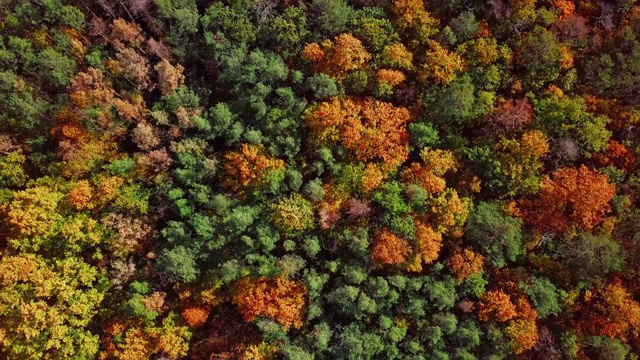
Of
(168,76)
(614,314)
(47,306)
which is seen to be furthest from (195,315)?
(614,314)

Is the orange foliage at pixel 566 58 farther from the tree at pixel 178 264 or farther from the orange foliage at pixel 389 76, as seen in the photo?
the tree at pixel 178 264

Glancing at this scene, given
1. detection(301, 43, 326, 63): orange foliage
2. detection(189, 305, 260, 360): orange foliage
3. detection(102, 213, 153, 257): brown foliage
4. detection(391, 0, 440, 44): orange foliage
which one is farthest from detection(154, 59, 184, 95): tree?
detection(189, 305, 260, 360): orange foliage

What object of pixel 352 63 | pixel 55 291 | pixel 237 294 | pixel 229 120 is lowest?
pixel 55 291

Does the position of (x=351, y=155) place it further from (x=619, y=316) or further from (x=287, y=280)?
(x=619, y=316)

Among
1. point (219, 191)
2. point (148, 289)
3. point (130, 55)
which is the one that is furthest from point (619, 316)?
point (130, 55)

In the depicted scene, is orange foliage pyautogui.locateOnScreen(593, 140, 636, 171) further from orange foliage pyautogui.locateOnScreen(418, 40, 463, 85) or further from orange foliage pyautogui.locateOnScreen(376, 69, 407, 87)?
orange foliage pyautogui.locateOnScreen(376, 69, 407, 87)

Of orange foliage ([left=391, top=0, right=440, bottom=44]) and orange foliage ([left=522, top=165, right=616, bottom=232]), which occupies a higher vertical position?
orange foliage ([left=391, top=0, right=440, bottom=44])
